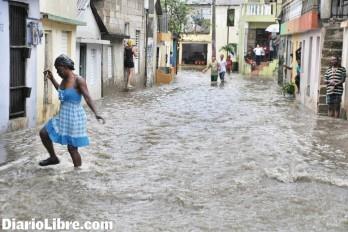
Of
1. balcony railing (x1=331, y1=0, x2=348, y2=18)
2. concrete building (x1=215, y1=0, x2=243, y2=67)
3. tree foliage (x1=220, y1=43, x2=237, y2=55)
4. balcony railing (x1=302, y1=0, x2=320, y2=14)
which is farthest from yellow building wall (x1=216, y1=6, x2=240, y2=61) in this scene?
balcony railing (x1=331, y1=0, x2=348, y2=18)

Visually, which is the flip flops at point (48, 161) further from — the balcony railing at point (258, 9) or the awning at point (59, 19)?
the balcony railing at point (258, 9)

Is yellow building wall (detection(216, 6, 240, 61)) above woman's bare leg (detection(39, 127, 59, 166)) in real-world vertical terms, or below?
above

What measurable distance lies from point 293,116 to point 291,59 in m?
9.81

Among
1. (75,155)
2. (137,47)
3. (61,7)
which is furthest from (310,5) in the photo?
(75,155)

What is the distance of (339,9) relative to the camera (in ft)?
53.4

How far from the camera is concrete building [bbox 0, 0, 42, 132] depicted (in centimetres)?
1122

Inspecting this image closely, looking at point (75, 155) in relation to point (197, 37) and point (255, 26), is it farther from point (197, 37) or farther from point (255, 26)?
point (197, 37)

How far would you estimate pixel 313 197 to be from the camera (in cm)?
755

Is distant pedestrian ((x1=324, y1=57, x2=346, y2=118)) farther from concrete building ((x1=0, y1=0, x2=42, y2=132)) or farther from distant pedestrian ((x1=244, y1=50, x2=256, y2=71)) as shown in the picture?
distant pedestrian ((x1=244, y1=50, x2=256, y2=71))

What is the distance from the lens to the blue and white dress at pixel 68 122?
8.17m

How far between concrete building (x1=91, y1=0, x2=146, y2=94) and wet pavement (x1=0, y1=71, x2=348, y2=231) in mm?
6603

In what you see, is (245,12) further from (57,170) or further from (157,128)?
(57,170)

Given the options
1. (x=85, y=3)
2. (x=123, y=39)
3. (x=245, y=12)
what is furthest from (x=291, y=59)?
(x=245, y=12)

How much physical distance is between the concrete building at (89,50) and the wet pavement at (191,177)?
12.6 feet
